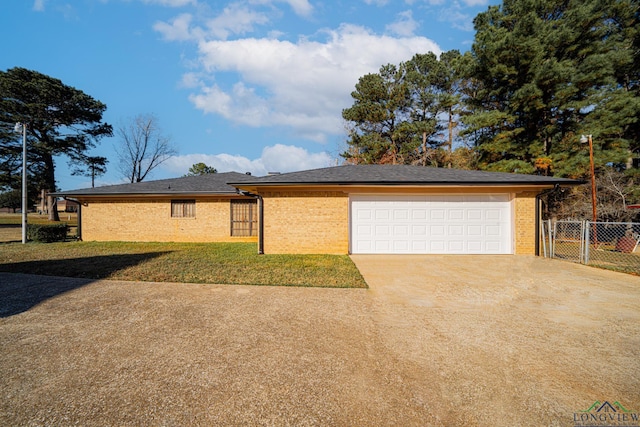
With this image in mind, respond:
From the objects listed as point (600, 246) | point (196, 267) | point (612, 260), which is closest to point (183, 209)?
point (196, 267)

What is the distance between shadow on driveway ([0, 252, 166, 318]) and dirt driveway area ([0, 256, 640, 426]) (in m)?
0.08

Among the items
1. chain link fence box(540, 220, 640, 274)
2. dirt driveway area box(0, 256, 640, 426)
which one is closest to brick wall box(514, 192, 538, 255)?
chain link fence box(540, 220, 640, 274)

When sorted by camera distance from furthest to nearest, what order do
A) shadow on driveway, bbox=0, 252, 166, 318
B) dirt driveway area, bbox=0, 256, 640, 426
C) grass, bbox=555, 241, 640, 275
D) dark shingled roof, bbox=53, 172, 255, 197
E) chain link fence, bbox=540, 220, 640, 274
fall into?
dark shingled roof, bbox=53, 172, 255, 197
chain link fence, bbox=540, 220, 640, 274
grass, bbox=555, 241, 640, 275
shadow on driveway, bbox=0, 252, 166, 318
dirt driveway area, bbox=0, 256, 640, 426

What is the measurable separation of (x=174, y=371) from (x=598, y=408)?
A: 364 cm

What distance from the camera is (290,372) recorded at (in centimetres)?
261

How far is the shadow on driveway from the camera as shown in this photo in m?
4.67

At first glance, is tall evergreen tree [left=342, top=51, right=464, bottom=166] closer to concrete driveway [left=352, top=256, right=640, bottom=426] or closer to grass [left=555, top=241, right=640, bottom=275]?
grass [left=555, top=241, right=640, bottom=275]

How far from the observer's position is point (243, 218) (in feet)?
43.0

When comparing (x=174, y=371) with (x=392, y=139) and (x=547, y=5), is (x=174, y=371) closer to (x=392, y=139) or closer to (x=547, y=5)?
(x=392, y=139)

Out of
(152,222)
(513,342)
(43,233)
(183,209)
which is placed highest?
(183,209)

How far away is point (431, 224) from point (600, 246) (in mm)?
9422

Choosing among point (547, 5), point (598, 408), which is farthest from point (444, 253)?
point (547, 5)

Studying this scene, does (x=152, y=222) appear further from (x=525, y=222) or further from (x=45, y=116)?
(x=45, y=116)

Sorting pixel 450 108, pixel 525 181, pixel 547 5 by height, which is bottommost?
pixel 525 181
